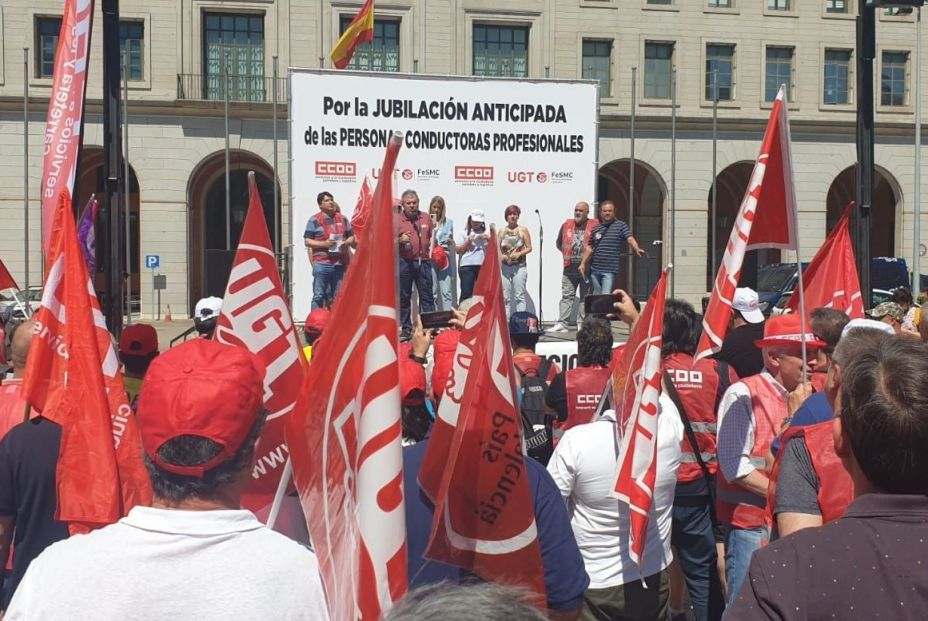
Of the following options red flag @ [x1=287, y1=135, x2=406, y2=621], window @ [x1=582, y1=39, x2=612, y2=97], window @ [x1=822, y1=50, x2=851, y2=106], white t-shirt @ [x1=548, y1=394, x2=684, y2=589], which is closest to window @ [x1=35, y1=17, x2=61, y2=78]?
window @ [x1=582, y1=39, x2=612, y2=97]

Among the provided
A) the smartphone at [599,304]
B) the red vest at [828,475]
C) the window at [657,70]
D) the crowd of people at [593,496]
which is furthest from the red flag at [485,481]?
the window at [657,70]

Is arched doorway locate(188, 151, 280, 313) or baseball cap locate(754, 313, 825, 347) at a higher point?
arched doorway locate(188, 151, 280, 313)

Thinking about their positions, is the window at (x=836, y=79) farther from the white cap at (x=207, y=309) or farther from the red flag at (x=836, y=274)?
the white cap at (x=207, y=309)

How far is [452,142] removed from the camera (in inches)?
471

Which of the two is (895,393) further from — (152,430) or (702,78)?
(702,78)

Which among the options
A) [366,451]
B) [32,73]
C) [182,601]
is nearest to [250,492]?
[366,451]

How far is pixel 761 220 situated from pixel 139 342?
132 inches

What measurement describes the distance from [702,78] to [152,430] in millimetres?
33572

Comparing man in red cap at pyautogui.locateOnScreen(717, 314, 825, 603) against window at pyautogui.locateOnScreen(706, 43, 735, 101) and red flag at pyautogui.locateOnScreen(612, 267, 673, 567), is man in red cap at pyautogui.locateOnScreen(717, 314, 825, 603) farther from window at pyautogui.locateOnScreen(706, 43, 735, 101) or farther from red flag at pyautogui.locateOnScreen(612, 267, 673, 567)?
window at pyautogui.locateOnScreen(706, 43, 735, 101)

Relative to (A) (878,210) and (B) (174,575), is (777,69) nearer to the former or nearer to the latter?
(A) (878,210)

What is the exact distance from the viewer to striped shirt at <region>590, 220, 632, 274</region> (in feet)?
41.9

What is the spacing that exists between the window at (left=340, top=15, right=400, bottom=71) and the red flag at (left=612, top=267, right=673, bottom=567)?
28.3 metres

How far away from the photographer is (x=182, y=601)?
6.41ft

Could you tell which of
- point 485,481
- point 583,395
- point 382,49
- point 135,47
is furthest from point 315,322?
point 135,47
